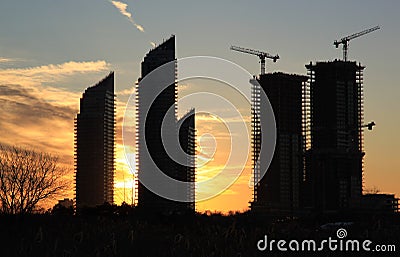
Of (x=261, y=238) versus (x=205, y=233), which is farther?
(x=205, y=233)

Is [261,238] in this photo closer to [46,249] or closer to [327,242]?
[327,242]

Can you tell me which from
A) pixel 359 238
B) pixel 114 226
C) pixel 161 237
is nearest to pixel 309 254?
pixel 359 238

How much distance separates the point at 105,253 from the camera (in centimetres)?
2133

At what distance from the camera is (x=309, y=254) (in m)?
24.2

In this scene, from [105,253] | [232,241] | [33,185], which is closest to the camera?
[105,253]

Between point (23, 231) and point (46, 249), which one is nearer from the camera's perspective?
point (46, 249)

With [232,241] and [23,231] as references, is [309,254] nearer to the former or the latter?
[232,241]

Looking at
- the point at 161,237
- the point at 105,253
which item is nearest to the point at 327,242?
the point at 161,237

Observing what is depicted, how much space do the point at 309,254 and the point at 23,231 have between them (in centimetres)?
1014

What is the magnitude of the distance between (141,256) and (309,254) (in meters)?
5.93

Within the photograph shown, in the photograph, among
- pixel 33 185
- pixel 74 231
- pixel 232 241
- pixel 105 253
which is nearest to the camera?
pixel 105 253

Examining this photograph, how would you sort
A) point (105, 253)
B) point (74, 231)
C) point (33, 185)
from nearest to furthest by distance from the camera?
point (105, 253)
point (74, 231)
point (33, 185)

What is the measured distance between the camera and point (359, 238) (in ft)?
87.2

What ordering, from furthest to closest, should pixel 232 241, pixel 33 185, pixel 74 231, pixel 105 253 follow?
pixel 33 185
pixel 74 231
pixel 232 241
pixel 105 253
